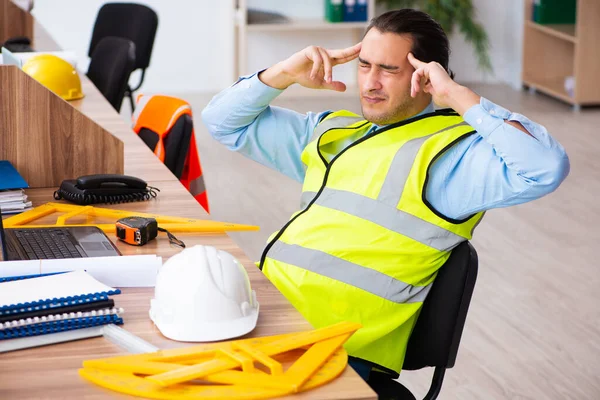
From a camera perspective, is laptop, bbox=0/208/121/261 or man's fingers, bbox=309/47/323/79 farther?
man's fingers, bbox=309/47/323/79

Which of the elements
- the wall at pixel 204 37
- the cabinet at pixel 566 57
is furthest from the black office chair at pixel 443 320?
the wall at pixel 204 37

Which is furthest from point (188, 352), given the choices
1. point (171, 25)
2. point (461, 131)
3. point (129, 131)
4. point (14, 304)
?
point (171, 25)

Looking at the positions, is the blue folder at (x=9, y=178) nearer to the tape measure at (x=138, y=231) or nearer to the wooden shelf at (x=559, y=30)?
the tape measure at (x=138, y=231)

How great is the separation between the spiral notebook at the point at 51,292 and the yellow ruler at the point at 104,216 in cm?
39

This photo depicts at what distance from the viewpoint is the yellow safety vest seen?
6.14 ft

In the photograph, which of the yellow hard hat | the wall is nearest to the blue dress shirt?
the yellow hard hat

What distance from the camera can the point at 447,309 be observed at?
1.81 metres

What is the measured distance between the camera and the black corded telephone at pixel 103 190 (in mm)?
2139

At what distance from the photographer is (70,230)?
1.91 meters

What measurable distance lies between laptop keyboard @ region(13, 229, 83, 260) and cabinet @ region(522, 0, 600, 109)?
5.45 metres

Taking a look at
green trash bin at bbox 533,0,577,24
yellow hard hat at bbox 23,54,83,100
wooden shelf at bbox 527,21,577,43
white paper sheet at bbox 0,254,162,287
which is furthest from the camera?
green trash bin at bbox 533,0,577,24

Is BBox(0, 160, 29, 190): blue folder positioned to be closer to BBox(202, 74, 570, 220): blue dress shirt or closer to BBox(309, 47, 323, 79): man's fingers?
BBox(309, 47, 323, 79): man's fingers

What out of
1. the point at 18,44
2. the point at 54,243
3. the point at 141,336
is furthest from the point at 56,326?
the point at 18,44

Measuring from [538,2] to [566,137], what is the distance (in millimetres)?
1741
